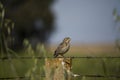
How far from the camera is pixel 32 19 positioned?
1660 inches

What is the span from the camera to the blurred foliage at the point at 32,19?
41281 mm

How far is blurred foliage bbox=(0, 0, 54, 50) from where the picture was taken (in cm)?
4128

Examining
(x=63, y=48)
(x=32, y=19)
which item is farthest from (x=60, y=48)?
(x=32, y=19)

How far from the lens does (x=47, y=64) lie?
685cm

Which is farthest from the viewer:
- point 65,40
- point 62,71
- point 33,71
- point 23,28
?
point 23,28

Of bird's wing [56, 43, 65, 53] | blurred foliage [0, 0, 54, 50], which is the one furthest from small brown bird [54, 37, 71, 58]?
blurred foliage [0, 0, 54, 50]

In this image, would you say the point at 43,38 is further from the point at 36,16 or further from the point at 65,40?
the point at 65,40

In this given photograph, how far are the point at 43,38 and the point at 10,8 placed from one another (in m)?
3.27

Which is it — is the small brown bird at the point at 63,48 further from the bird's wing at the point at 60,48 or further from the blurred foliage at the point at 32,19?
the blurred foliage at the point at 32,19

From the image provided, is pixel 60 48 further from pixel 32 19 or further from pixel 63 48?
pixel 32 19

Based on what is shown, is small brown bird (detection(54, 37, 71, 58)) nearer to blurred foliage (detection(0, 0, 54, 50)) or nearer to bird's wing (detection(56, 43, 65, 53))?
bird's wing (detection(56, 43, 65, 53))

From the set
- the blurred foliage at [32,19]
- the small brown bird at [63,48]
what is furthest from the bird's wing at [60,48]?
the blurred foliage at [32,19]

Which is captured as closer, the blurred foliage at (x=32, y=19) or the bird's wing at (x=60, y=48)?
the bird's wing at (x=60, y=48)

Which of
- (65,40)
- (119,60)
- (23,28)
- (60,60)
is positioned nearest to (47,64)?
(60,60)
